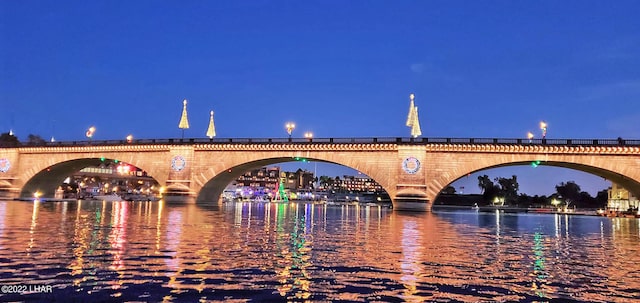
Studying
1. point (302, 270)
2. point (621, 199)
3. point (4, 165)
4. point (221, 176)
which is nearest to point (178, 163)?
point (221, 176)

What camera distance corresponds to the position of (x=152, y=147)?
68250 millimetres

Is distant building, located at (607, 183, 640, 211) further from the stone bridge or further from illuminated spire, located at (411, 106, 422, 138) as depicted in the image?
illuminated spire, located at (411, 106, 422, 138)

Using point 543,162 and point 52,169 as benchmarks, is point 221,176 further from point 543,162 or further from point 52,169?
point 543,162

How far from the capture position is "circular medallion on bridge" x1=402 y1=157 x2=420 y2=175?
55031 mm

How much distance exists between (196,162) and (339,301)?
5953 cm

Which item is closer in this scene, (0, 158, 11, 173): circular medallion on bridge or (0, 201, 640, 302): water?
(0, 201, 640, 302): water

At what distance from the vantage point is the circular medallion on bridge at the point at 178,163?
6581cm

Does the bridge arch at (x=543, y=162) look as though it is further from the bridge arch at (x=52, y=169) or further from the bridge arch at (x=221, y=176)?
the bridge arch at (x=52, y=169)

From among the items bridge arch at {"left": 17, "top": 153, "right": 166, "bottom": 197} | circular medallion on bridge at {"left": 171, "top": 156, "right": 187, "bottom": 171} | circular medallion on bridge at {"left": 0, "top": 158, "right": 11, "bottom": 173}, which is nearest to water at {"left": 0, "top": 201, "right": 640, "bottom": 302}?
circular medallion on bridge at {"left": 171, "top": 156, "right": 187, "bottom": 171}

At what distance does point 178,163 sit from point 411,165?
98.1 ft

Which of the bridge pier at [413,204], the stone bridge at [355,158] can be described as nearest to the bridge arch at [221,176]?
the stone bridge at [355,158]

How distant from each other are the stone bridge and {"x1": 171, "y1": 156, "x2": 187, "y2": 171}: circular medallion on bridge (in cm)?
10

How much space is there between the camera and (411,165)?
55188 mm

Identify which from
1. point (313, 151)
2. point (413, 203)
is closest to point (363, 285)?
point (413, 203)
